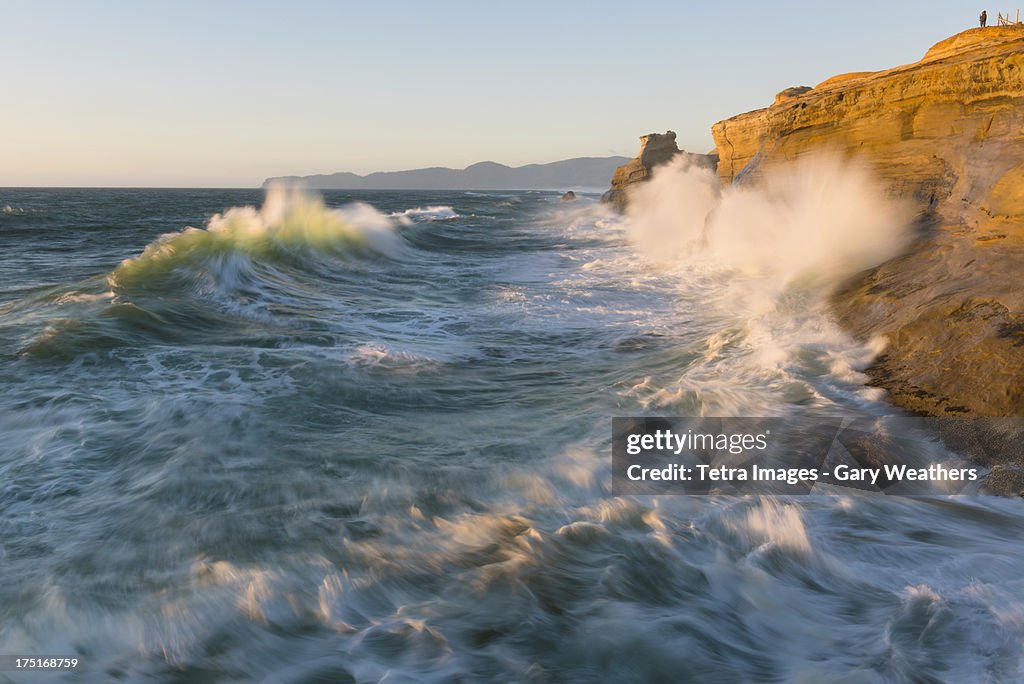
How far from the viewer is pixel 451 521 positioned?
418 centimetres

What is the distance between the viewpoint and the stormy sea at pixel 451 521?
3.11 meters

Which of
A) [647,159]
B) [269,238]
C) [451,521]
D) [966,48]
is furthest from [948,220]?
[647,159]

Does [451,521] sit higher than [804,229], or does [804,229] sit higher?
[804,229]

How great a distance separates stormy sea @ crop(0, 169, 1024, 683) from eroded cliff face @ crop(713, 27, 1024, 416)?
0.51 metres

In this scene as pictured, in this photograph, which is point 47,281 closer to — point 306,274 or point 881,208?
point 306,274

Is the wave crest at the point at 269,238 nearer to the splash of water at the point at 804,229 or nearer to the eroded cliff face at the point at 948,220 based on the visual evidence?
the splash of water at the point at 804,229

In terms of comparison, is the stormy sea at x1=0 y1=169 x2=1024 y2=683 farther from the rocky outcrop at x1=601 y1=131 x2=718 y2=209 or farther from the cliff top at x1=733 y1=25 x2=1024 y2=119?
the rocky outcrop at x1=601 y1=131 x2=718 y2=209

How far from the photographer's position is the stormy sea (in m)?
3.11

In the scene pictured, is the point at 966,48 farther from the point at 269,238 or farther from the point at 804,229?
the point at 269,238

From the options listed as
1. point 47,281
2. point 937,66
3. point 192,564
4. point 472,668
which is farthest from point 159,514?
point 47,281

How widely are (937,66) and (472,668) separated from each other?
408 inches

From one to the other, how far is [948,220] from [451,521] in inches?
301

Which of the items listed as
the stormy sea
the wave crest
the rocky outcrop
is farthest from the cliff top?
the rocky outcrop

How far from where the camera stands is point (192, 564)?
3.73 m
